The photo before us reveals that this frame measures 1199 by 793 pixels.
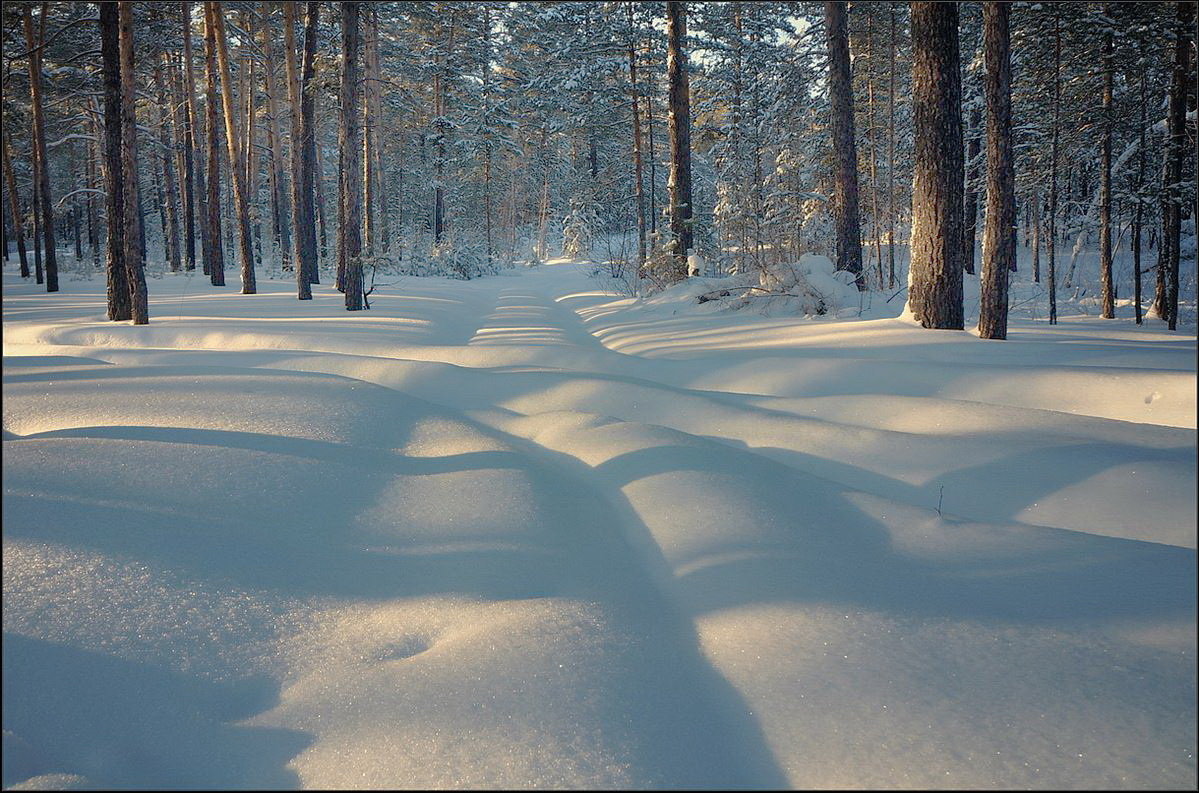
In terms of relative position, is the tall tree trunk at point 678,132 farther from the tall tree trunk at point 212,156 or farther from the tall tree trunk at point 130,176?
the tall tree trunk at point 212,156

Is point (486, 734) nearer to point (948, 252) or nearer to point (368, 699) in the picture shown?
point (368, 699)

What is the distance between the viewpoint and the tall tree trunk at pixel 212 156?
17.2m

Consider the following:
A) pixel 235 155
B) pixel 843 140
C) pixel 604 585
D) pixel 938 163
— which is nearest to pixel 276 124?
pixel 235 155

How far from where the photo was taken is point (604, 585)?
2.46 metres

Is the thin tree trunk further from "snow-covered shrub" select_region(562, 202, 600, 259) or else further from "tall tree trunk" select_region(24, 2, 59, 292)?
"snow-covered shrub" select_region(562, 202, 600, 259)

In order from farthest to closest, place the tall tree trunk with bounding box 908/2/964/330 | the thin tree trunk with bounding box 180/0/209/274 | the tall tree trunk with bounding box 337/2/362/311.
Answer: 1. the thin tree trunk with bounding box 180/0/209/274
2. the tall tree trunk with bounding box 337/2/362/311
3. the tall tree trunk with bounding box 908/2/964/330

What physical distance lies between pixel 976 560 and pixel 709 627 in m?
0.99

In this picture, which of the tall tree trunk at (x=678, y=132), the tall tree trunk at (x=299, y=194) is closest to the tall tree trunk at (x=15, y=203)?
the tall tree trunk at (x=299, y=194)

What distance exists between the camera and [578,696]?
180cm

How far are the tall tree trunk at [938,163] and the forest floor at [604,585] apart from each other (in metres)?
2.54

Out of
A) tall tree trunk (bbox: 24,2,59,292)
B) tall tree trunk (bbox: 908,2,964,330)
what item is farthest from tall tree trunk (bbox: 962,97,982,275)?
tall tree trunk (bbox: 24,2,59,292)

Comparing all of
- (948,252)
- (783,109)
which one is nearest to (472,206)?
(783,109)

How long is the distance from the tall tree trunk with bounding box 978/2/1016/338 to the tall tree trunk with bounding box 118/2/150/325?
34.1 feet

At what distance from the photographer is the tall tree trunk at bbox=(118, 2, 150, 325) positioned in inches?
387
